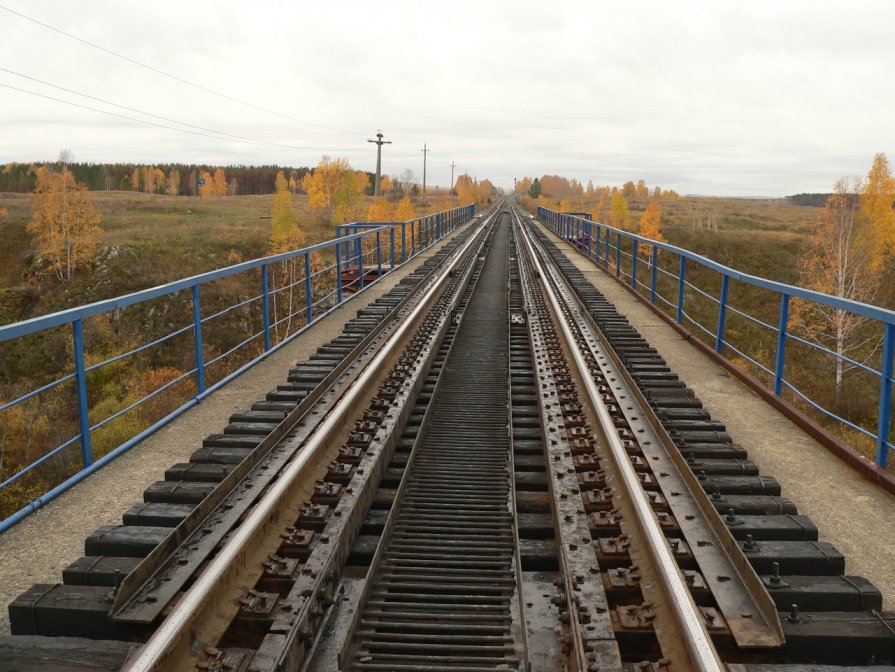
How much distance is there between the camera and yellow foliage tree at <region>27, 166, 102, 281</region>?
5550 centimetres

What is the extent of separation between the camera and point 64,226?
184 feet

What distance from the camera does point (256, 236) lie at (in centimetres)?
6506

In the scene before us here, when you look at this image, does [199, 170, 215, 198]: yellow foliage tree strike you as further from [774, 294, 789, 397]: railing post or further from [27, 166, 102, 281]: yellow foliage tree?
[774, 294, 789, 397]: railing post

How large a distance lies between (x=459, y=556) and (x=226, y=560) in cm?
123

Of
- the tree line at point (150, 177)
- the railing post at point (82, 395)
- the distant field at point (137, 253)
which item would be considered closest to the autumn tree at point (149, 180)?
the tree line at point (150, 177)

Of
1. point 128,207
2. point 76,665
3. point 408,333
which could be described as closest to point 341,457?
point 76,665

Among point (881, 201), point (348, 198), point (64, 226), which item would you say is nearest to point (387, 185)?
point (348, 198)

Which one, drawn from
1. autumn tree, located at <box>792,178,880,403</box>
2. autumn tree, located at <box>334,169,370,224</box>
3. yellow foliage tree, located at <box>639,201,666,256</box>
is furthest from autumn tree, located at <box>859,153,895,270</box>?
autumn tree, located at <box>334,169,370,224</box>

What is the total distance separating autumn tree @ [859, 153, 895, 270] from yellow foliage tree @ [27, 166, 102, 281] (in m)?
55.7

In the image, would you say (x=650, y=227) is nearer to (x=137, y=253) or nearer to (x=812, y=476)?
(x=137, y=253)

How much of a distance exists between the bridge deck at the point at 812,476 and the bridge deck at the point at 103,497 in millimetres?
4137

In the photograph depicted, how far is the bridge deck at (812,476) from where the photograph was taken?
3.84m

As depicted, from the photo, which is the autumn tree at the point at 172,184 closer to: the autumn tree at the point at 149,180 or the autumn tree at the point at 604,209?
the autumn tree at the point at 149,180

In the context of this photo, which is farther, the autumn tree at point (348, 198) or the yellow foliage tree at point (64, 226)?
the autumn tree at point (348, 198)
